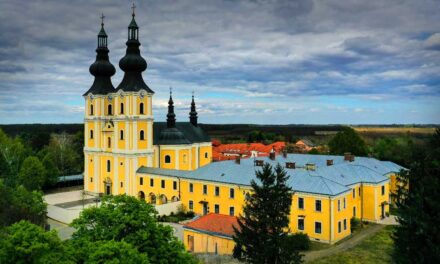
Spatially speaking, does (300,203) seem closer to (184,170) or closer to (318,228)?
(318,228)

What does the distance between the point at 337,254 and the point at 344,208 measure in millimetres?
5516

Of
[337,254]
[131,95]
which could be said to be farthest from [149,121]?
[337,254]

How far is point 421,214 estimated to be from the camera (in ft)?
45.2

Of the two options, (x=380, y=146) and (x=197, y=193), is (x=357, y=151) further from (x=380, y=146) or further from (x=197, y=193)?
(x=197, y=193)

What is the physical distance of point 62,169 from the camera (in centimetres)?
6253

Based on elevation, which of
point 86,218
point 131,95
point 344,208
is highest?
point 131,95

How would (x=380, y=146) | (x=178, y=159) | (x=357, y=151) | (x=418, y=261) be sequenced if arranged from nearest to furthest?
(x=418, y=261), (x=178, y=159), (x=357, y=151), (x=380, y=146)

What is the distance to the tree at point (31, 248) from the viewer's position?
1252 cm

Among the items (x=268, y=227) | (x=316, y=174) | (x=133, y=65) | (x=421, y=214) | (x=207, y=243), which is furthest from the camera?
(x=133, y=65)

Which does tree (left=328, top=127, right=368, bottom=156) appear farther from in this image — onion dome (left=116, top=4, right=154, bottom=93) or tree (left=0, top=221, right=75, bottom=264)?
tree (left=0, top=221, right=75, bottom=264)

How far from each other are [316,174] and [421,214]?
64.9ft

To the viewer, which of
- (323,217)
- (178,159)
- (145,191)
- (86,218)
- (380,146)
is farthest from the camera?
(380,146)

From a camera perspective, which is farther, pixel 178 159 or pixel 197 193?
pixel 178 159

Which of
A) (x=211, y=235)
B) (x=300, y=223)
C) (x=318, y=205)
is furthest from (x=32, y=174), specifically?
(x=318, y=205)
